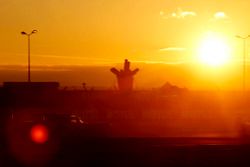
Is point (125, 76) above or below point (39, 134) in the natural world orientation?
above

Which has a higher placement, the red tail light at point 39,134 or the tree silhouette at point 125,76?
the tree silhouette at point 125,76

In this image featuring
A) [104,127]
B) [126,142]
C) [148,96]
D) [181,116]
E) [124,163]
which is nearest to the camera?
[124,163]

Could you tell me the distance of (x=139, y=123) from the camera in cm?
5341

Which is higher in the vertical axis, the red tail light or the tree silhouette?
the tree silhouette

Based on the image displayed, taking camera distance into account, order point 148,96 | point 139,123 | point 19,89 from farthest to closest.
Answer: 1. point 148,96
2. point 19,89
3. point 139,123

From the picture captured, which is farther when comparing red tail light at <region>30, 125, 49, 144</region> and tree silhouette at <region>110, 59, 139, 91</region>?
tree silhouette at <region>110, 59, 139, 91</region>

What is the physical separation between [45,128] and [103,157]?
8.16 metres

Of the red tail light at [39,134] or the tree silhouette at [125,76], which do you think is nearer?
the red tail light at [39,134]

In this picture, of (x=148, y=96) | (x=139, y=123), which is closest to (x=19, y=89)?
(x=148, y=96)

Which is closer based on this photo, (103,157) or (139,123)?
(103,157)

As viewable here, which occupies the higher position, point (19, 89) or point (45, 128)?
point (19, 89)

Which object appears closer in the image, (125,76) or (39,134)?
(39,134)

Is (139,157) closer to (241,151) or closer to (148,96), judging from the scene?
(241,151)

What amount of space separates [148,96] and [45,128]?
51124 millimetres
